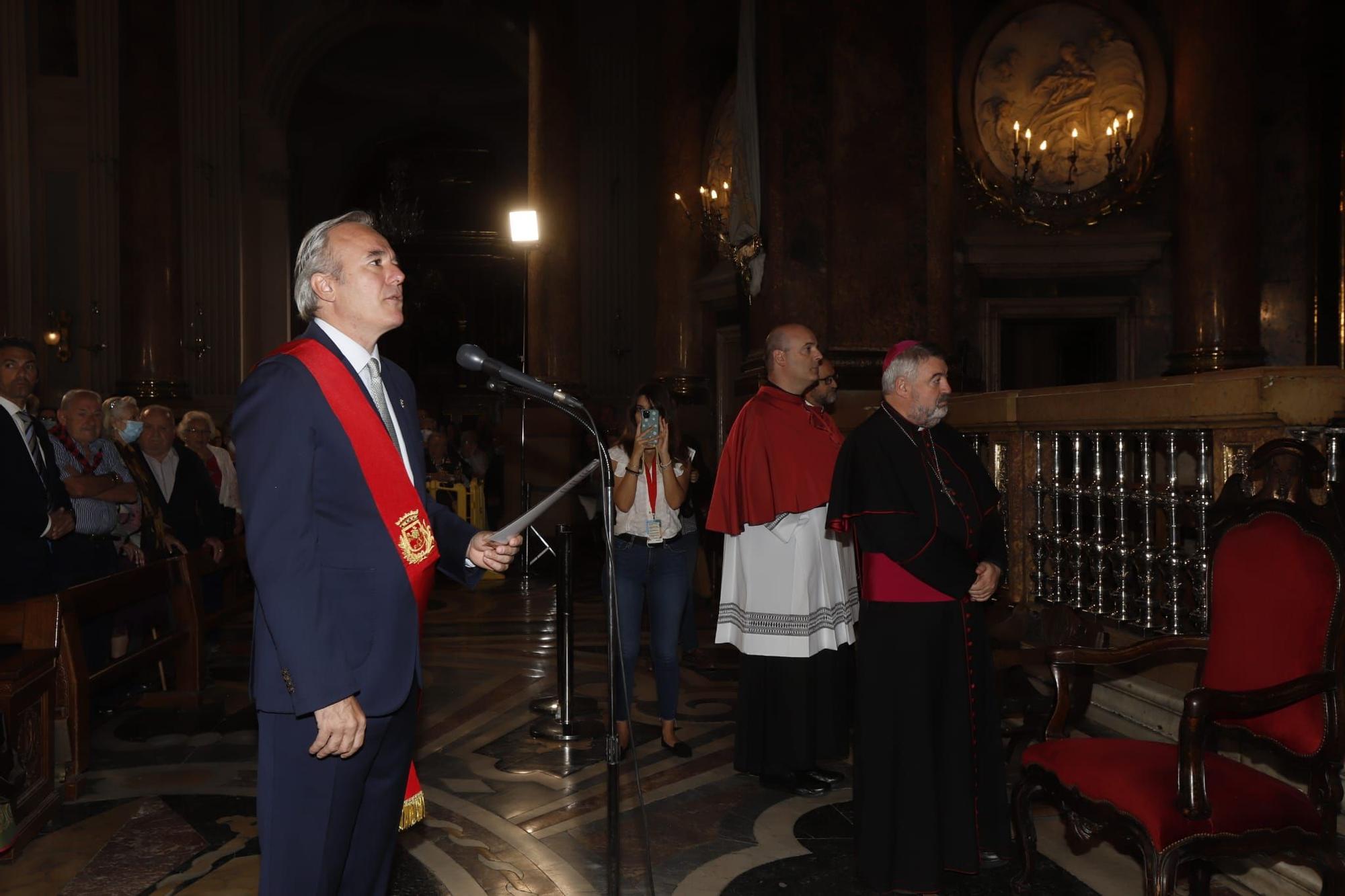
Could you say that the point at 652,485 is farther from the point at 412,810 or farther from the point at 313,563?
the point at 313,563

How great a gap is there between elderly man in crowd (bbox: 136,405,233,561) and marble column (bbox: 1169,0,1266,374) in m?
8.24

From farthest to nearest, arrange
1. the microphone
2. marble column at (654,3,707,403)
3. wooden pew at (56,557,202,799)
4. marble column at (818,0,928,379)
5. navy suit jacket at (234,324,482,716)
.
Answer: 1. marble column at (654,3,707,403)
2. marble column at (818,0,928,379)
3. wooden pew at (56,557,202,799)
4. the microphone
5. navy suit jacket at (234,324,482,716)

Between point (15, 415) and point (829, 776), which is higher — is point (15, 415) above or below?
above

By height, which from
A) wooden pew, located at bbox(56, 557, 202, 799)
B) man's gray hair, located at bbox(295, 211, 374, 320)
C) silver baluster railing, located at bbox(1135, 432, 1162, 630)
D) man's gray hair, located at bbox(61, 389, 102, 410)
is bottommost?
wooden pew, located at bbox(56, 557, 202, 799)

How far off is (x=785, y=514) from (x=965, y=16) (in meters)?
7.89

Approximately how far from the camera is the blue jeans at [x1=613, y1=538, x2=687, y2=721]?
207 inches

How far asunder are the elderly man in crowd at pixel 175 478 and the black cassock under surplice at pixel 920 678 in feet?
18.3

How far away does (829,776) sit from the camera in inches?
191

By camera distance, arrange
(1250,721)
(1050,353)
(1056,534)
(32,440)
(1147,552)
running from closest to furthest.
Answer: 1. (1250,721)
2. (1147,552)
3. (1056,534)
4. (32,440)
5. (1050,353)

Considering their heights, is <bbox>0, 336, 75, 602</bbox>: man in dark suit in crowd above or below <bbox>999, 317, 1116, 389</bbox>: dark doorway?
below

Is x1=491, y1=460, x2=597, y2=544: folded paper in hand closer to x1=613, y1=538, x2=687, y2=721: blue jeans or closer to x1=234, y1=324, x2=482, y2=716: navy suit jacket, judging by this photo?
x1=234, y1=324, x2=482, y2=716: navy suit jacket

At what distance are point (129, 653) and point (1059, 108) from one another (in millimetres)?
9419

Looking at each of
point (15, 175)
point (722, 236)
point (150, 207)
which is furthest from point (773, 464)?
point (15, 175)

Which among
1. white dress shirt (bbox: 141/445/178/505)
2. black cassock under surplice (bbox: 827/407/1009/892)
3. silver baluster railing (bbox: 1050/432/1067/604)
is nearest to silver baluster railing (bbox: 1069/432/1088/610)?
silver baluster railing (bbox: 1050/432/1067/604)
